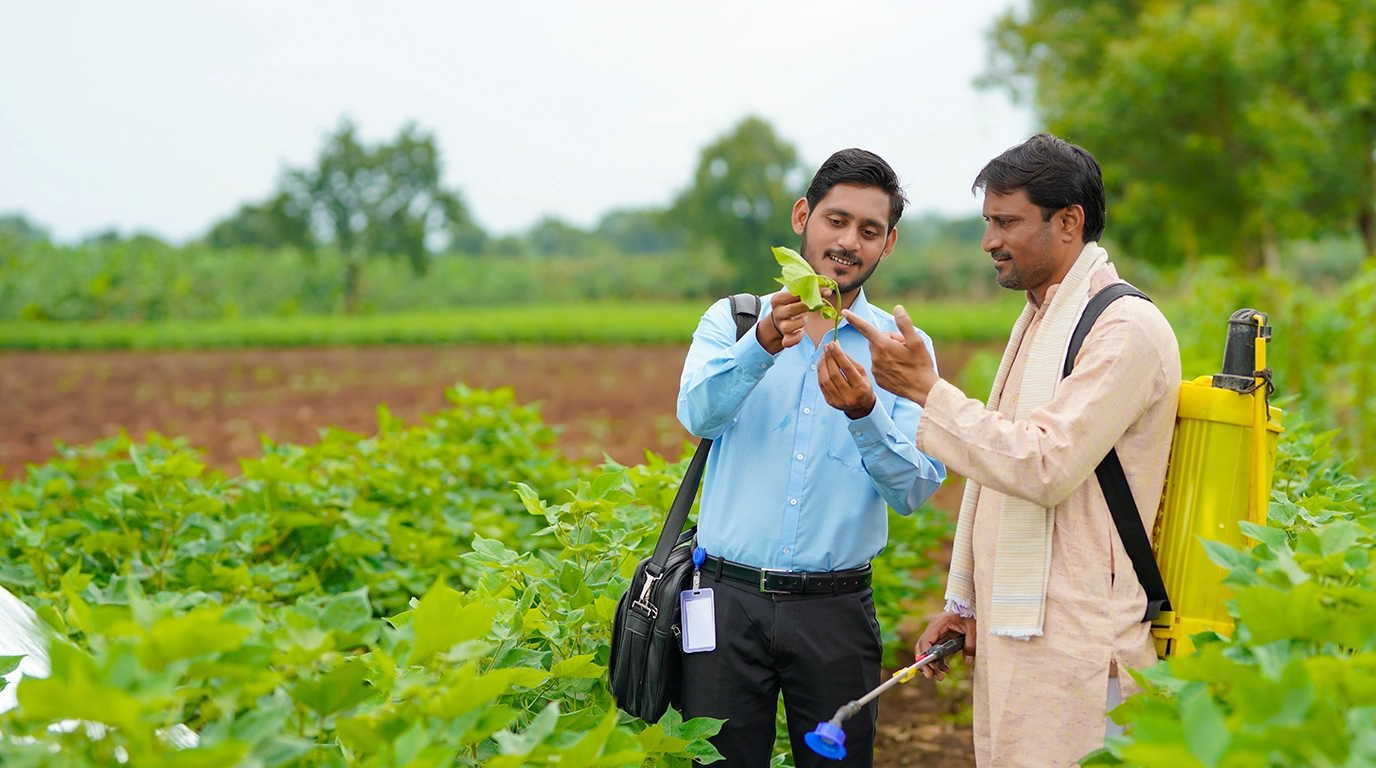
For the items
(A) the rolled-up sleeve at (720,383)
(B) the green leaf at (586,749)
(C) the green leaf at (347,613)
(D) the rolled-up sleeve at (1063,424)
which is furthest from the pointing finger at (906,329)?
(C) the green leaf at (347,613)

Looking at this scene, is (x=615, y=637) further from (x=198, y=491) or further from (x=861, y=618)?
(x=198, y=491)

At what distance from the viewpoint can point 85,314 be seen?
88.7ft

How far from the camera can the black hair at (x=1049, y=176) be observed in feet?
6.67

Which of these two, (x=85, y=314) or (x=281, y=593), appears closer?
(x=281, y=593)

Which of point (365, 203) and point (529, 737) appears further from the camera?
point (365, 203)

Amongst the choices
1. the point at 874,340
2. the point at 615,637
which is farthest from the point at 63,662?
the point at 874,340

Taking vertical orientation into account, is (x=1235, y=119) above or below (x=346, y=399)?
above

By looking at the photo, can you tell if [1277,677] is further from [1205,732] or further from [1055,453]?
[1055,453]

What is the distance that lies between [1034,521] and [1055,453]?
0.70 ft

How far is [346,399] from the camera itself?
47.1ft

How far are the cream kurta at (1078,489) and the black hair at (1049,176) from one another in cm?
18

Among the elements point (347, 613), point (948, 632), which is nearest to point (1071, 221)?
point (948, 632)

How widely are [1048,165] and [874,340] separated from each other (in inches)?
19.3

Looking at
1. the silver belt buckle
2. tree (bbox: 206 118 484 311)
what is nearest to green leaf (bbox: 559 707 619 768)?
the silver belt buckle
